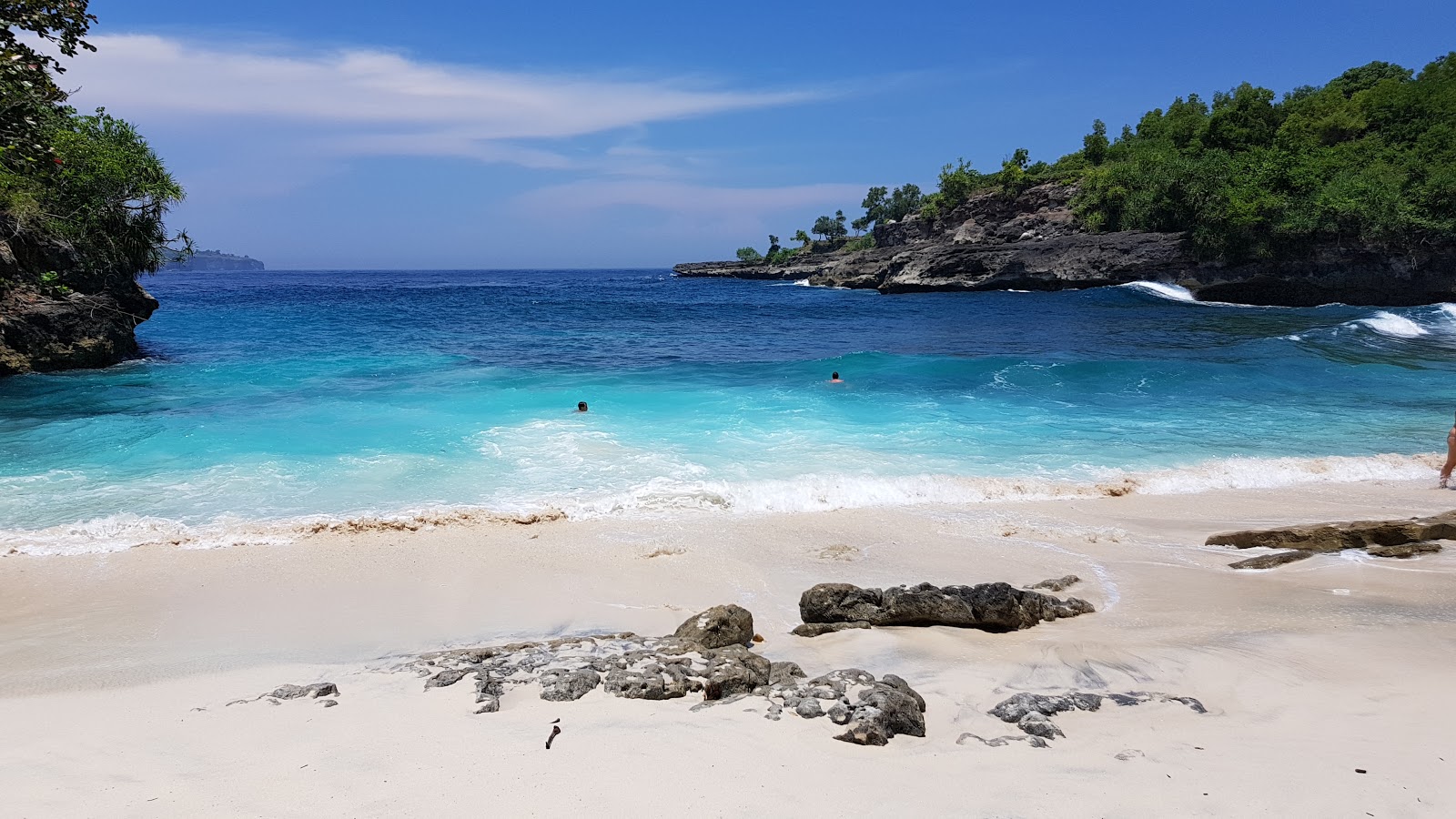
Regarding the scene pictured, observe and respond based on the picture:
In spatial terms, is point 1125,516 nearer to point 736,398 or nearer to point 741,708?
point 741,708

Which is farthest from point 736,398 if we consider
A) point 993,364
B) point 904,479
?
point 993,364

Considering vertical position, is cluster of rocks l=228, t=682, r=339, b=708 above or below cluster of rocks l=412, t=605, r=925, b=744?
below

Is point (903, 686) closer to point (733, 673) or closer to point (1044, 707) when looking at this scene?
point (1044, 707)

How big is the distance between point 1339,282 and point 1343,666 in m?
40.7

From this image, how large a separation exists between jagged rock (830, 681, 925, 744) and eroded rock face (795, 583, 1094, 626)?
1.30 metres

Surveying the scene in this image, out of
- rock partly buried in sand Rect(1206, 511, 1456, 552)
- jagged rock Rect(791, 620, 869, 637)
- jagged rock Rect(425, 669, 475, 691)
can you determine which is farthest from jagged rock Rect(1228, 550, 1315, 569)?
jagged rock Rect(425, 669, 475, 691)

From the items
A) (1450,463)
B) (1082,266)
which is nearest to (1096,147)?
(1082,266)

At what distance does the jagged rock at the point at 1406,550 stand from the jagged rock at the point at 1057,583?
3.03 metres

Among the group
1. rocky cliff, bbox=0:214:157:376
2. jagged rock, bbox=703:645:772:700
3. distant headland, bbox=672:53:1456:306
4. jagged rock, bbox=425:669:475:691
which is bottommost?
jagged rock, bbox=425:669:475:691

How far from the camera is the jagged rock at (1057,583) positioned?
21.7 feet

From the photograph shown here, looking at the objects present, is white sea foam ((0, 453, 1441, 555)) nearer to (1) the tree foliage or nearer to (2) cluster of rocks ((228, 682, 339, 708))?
(2) cluster of rocks ((228, 682, 339, 708))

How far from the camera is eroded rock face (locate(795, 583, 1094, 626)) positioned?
5652mm

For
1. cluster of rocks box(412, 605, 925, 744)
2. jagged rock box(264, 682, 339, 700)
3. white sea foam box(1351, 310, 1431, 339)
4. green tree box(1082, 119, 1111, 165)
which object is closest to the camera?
cluster of rocks box(412, 605, 925, 744)

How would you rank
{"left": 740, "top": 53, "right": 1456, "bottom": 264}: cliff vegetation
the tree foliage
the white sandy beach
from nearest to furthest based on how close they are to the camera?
the white sandy beach < the tree foliage < {"left": 740, "top": 53, "right": 1456, "bottom": 264}: cliff vegetation
